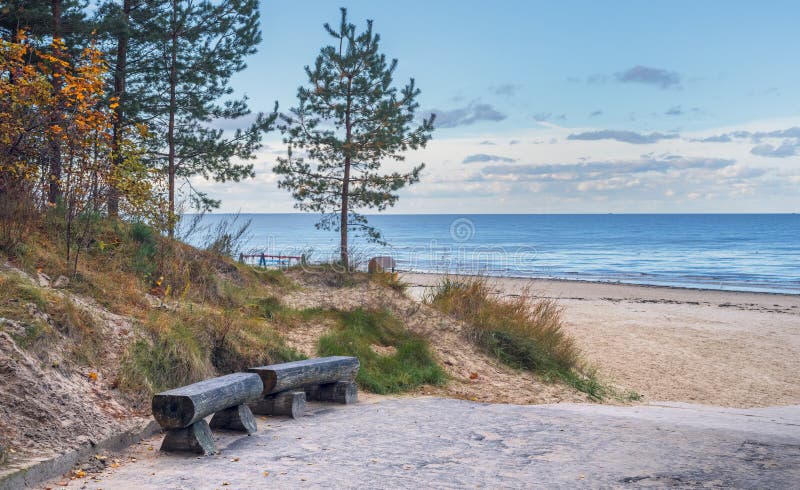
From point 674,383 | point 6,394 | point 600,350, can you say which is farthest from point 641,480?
point 600,350

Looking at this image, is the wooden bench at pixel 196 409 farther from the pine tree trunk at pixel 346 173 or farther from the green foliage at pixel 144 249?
the pine tree trunk at pixel 346 173

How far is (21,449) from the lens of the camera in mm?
5027

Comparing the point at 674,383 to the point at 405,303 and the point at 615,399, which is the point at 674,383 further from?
the point at 405,303

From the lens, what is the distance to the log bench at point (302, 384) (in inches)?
276

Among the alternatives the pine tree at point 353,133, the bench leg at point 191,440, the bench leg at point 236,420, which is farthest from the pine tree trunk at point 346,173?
the bench leg at point 191,440

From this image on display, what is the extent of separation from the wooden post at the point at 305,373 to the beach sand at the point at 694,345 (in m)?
4.73

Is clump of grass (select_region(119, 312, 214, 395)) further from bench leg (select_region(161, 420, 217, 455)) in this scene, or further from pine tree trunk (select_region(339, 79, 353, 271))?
pine tree trunk (select_region(339, 79, 353, 271))

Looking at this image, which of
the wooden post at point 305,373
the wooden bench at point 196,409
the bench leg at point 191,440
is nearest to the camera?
the wooden bench at point 196,409

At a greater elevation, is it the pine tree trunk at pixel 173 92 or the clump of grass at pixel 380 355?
the pine tree trunk at pixel 173 92

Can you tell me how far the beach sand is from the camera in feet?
35.7

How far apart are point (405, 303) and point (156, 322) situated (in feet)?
17.6

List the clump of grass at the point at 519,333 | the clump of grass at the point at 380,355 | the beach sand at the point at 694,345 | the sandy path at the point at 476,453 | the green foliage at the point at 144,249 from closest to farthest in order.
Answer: the sandy path at the point at 476,453, the clump of grass at the point at 380,355, the green foliage at the point at 144,249, the clump of grass at the point at 519,333, the beach sand at the point at 694,345

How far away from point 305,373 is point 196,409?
6.18 feet

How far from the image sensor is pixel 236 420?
638 centimetres
